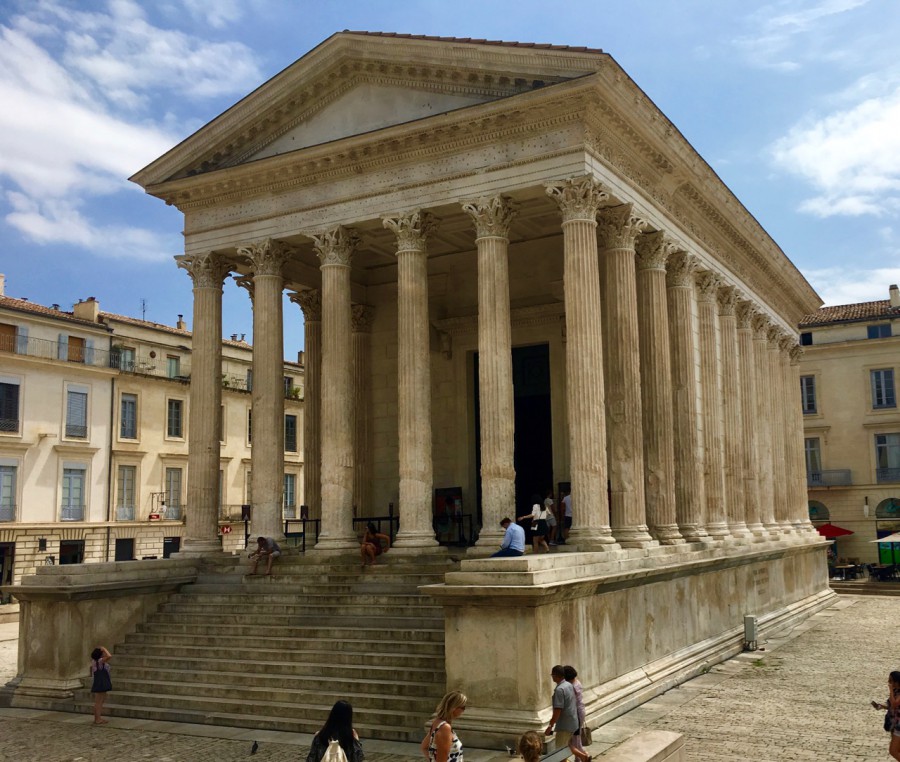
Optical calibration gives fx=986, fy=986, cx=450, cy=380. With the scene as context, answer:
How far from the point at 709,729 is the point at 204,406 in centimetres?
1221

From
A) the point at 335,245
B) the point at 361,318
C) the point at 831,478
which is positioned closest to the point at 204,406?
the point at 335,245

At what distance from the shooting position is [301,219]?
2027 cm

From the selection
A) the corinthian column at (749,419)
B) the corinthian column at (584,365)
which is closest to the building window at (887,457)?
the corinthian column at (749,419)

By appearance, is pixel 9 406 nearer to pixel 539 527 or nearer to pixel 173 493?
pixel 173 493

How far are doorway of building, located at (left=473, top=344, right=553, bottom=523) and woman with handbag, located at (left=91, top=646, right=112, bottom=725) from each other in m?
10.6

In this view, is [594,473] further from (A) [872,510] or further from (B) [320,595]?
(A) [872,510]

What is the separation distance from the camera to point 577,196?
56.6 feet

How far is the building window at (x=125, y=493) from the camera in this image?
41.3m

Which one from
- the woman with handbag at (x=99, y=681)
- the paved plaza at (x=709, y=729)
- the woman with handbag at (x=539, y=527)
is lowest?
the paved plaza at (x=709, y=729)

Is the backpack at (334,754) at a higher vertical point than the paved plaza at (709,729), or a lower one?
higher

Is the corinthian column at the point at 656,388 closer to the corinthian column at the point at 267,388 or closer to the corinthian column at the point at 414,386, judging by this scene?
the corinthian column at the point at 414,386

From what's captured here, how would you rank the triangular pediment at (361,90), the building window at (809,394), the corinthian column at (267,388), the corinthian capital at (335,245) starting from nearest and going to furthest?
the triangular pediment at (361,90)
the corinthian capital at (335,245)
the corinthian column at (267,388)
the building window at (809,394)

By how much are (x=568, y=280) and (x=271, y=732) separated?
8.80m

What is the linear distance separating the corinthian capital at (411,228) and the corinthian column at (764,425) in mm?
12696
